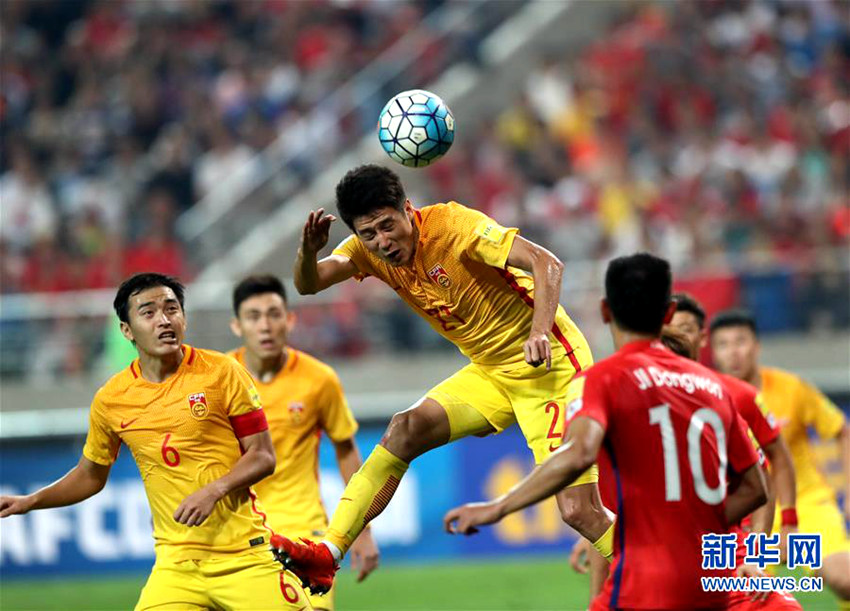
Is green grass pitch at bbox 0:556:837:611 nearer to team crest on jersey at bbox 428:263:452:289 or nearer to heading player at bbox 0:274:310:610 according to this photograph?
team crest on jersey at bbox 428:263:452:289

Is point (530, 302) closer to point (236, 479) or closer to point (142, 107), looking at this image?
point (236, 479)

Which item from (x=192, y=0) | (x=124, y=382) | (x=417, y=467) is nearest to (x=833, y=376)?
(x=417, y=467)

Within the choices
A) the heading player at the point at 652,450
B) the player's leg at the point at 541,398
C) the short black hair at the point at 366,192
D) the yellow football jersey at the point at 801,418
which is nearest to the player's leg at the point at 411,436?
the player's leg at the point at 541,398

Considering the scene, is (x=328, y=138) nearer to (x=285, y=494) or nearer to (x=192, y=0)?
(x=192, y=0)

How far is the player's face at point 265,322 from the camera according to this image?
850cm

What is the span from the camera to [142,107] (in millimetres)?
19672

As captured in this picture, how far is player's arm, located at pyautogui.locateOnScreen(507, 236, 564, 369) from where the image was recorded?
6.28m

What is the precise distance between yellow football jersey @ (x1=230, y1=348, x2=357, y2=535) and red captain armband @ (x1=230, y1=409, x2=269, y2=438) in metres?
1.58

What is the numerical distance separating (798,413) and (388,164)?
1033cm

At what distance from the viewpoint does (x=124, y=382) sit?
679 centimetres

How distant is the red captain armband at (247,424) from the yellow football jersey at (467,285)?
3.58ft

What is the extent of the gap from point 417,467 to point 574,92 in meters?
7.30

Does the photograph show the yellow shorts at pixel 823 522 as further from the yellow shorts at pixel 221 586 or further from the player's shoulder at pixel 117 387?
the player's shoulder at pixel 117 387

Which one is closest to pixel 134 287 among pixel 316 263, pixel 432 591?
pixel 316 263
